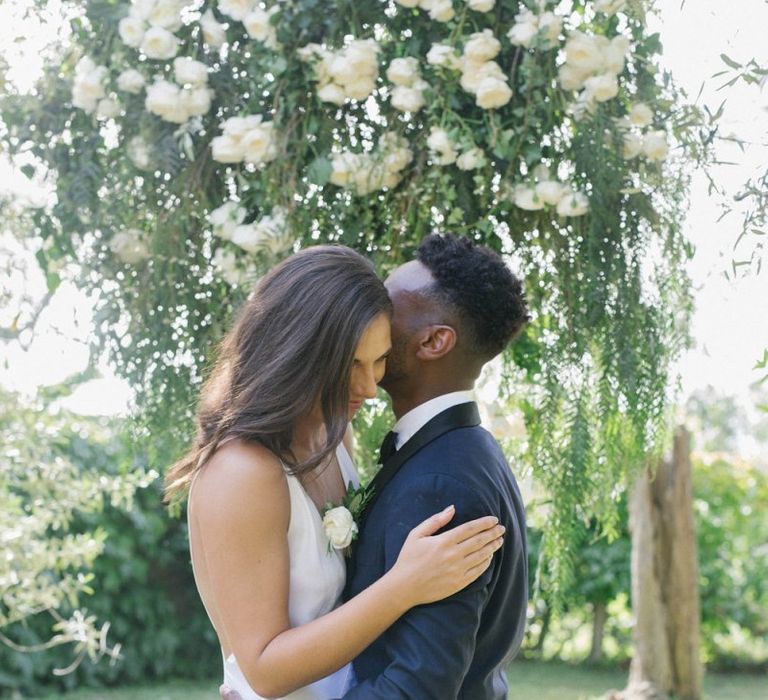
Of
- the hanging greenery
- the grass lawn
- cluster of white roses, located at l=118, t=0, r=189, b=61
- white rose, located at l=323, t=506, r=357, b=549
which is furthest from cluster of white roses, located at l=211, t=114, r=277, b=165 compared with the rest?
the grass lawn

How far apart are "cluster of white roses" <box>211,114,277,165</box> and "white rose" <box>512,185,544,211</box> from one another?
514 millimetres

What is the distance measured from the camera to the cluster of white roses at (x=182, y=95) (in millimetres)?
2398

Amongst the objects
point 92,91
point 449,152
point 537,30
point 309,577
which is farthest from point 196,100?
point 309,577

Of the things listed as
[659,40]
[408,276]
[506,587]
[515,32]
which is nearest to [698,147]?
[659,40]

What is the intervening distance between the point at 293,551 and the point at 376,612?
0.24 meters

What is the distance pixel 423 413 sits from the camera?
2064 millimetres

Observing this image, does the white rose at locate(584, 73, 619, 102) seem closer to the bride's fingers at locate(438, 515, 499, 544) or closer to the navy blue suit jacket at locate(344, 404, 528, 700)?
the navy blue suit jacket at locate(344, 404, 528, 700)

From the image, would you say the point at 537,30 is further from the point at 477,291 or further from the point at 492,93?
the point at 477,291

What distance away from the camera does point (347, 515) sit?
1968 mm

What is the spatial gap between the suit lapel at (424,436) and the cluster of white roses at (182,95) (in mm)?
869

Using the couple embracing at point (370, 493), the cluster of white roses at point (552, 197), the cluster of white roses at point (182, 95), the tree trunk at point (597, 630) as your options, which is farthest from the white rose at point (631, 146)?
the tree trunk at point (597, 630)

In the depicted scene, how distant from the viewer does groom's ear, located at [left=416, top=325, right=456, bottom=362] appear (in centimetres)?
205

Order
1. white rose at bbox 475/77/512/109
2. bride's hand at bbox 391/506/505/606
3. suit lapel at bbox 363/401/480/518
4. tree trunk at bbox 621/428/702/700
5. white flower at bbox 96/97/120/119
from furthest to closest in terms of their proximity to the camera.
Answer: tree trunk at bbox 621/428/702/700 → white flower at bbox 96/97/120/119 → white rose at bbox 475/77/512/109 → suit lapel at bbox 363/401/480/518 → bride's hand at bbox 391/506/505/606

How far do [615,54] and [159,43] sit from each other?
92cm
